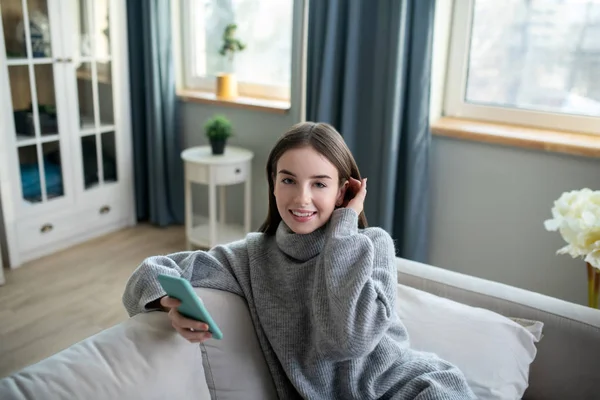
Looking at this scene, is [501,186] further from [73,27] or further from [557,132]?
[73,27]

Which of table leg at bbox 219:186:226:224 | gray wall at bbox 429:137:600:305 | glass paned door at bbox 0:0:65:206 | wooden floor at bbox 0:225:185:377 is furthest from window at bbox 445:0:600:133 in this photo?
glass paned door at bbox 0:0:65:206

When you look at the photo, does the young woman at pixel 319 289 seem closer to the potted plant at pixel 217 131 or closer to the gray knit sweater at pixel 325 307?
the gray knit sweater at pixel 325 307

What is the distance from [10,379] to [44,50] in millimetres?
2229

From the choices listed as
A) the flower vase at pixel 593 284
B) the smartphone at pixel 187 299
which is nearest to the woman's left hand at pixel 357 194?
the smartphone at pixel 187 299

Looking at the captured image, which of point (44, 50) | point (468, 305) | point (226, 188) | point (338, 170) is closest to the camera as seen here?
point (338, 170)

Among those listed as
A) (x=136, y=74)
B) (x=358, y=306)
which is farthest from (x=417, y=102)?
(x=136, y=74)

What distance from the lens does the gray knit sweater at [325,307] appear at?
1085mm

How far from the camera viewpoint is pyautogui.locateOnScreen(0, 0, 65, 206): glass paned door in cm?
264

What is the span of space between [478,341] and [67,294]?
1.92 meters

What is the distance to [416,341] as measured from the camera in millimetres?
1375

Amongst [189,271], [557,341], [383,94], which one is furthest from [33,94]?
[557,341]

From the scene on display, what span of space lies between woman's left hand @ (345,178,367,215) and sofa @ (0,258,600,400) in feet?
1.11

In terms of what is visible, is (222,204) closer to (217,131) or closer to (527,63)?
(217,131)

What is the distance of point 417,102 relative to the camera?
2.35 meters
